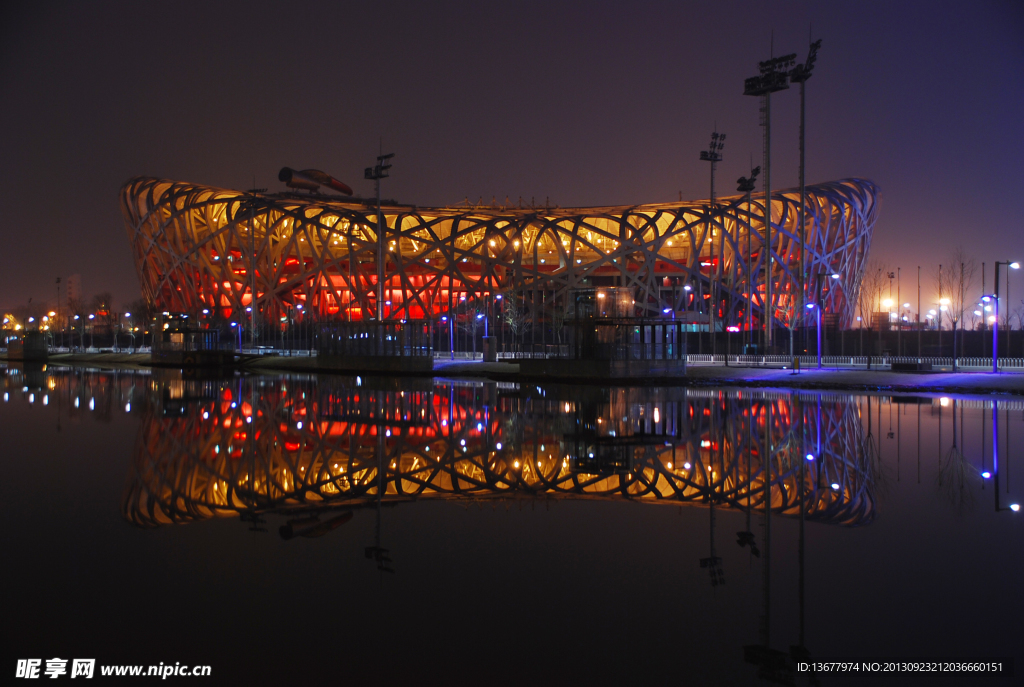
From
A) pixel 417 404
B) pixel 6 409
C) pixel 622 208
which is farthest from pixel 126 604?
pixel 622 208

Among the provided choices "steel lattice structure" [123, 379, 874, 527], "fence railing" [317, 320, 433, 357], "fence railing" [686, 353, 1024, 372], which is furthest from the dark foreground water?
"fence railing" [317, 320, 433, 357]

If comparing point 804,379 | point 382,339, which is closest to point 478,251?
point 382,339

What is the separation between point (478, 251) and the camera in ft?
199

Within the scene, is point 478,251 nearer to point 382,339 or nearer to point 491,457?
point 382,339

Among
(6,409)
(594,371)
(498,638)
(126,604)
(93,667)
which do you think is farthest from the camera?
(594,371)

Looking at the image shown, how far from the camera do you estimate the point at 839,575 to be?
17.5 ft

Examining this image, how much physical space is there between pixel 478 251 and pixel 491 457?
51138mm

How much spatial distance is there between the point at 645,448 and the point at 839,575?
5854 mm

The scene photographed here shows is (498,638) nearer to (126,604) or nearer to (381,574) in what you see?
(381,574)

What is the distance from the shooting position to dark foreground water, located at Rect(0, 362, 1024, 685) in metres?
4.18

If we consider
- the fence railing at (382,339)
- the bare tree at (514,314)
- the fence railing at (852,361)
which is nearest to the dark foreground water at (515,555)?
the fence railing at (852,361)

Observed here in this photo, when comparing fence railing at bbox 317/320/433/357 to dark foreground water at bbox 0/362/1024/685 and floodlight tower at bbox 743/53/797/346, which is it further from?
dark foreground water at bbox 0/362/1024/685

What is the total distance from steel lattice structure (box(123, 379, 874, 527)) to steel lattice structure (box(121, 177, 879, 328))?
40.2m

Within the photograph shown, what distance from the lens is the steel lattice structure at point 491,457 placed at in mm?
7793
